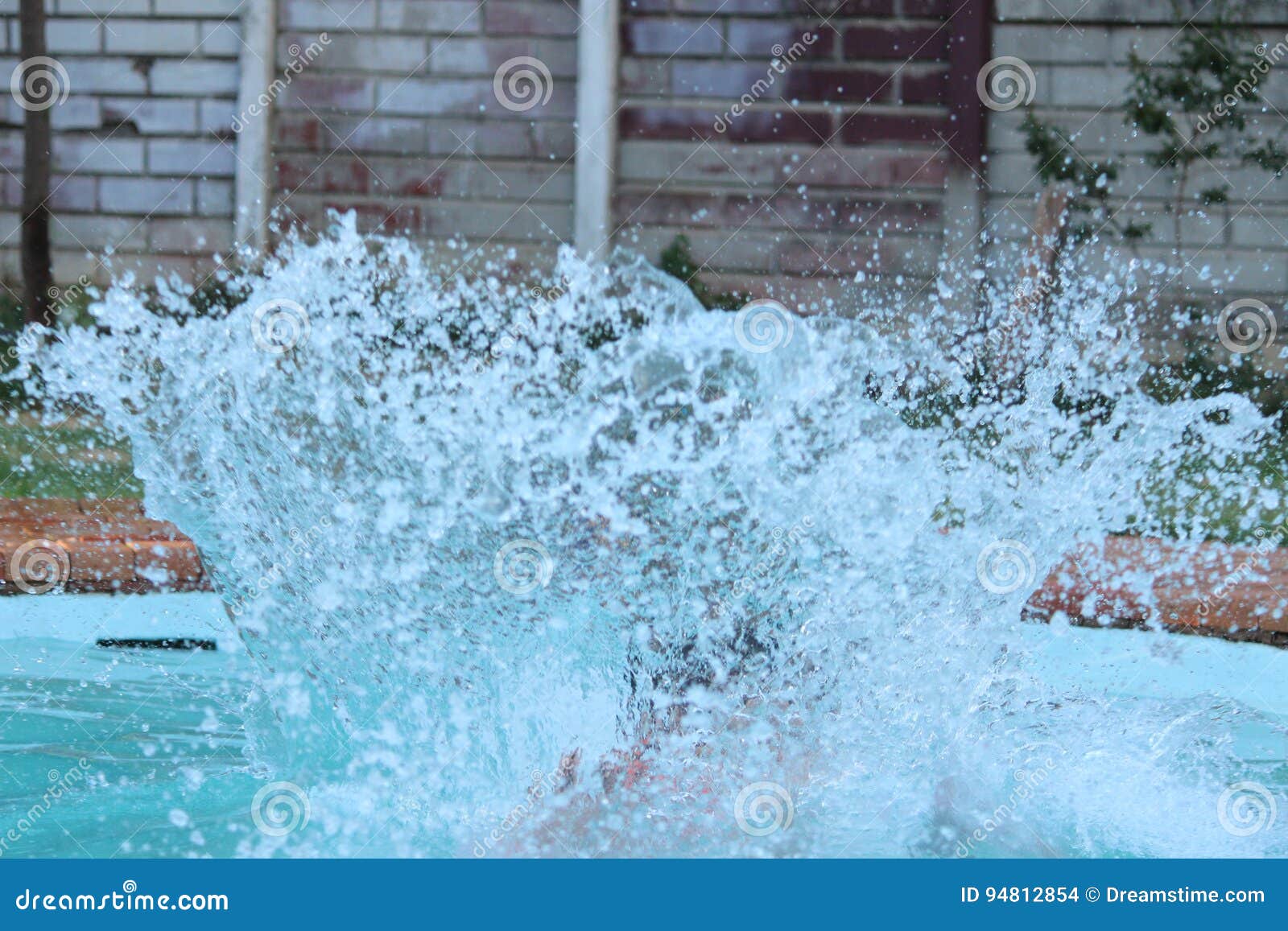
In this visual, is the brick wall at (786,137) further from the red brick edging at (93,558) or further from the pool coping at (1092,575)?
the red brick edging at (93,558)

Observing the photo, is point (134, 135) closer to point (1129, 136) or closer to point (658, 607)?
point (1129, 136)

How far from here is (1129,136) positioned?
5.80m

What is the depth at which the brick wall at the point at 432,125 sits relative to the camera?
5.94 metres

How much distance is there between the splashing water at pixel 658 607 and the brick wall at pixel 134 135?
368 cm

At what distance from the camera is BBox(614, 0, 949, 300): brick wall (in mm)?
5762

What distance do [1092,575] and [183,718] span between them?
2.05 metres

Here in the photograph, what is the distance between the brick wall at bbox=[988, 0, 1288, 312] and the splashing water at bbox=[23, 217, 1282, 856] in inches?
132

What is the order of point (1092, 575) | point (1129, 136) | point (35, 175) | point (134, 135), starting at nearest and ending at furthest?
point (1092, 575) < point (1129, 136) < point (35, 175) < point (134, 135)

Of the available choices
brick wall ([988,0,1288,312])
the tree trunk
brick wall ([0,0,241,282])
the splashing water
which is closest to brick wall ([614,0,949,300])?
brick wall ([988,0,1288,312])

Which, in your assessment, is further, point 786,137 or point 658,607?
point 786,137

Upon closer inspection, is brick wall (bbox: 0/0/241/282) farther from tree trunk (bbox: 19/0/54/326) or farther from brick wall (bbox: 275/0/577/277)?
brick wall (bbox: 275/0/577/277)

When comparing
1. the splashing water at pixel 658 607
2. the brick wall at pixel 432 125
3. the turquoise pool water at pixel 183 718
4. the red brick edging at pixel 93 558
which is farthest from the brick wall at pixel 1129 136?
the red brick edging at pixel 93 558

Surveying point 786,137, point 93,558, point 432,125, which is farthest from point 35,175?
point 93,558

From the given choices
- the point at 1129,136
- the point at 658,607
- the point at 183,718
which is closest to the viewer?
the point at 658,607
